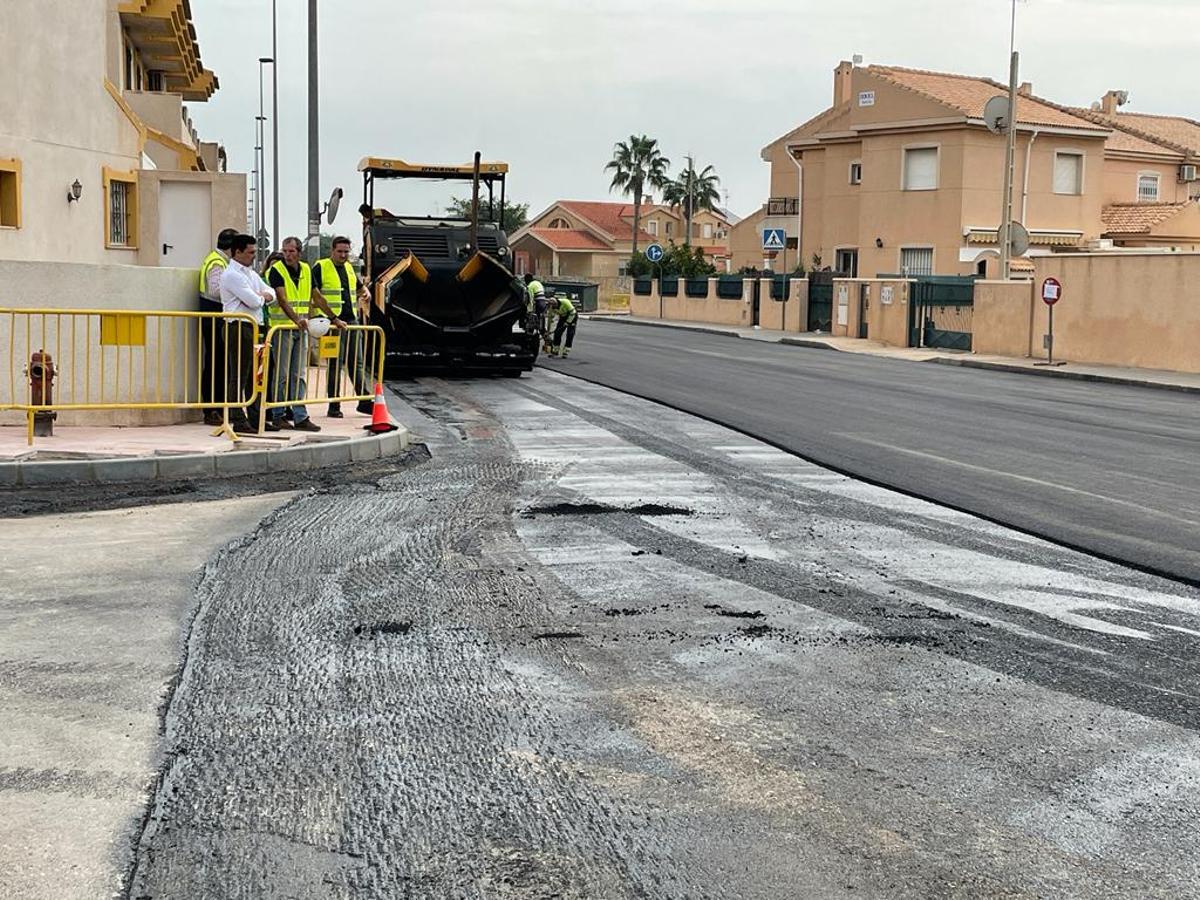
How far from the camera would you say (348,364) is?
50.2 feet

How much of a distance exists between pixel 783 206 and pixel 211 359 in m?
47.8

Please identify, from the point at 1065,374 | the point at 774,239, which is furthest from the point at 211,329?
the point at 774,239

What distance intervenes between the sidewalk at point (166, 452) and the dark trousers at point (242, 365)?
38 centimetres

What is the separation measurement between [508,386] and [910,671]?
14398 mm

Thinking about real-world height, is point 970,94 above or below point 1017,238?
above

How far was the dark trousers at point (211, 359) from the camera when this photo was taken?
12828 millimetres

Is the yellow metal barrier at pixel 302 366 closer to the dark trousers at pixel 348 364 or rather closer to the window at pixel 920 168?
the dark trousers at pixel 348 364

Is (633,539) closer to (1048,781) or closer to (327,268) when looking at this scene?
(1048,781)

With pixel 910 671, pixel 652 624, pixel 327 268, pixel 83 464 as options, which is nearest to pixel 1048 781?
pixel 910 671

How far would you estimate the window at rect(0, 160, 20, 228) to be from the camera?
19.7m

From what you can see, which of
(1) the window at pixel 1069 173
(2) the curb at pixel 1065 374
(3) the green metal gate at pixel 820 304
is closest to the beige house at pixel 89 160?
(2) the curb at pixel 1065 374

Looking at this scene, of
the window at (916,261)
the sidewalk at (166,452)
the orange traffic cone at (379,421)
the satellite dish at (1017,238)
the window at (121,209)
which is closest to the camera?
the sidewalk at (166,452)

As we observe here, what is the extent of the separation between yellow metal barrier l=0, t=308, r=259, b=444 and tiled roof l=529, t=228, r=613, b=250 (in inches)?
3271

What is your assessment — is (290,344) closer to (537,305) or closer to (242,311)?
(242,311)
